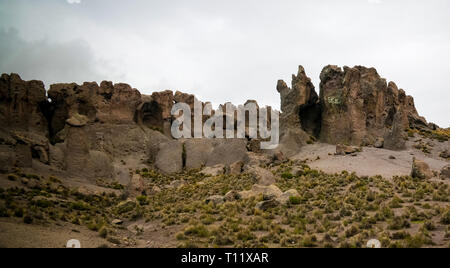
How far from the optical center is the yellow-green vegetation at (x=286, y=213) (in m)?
15.9

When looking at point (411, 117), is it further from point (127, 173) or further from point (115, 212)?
point (115, 212)

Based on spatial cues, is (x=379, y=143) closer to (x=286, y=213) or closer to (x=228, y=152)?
(x=228, y=152)

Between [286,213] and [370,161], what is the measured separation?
22.1 meters

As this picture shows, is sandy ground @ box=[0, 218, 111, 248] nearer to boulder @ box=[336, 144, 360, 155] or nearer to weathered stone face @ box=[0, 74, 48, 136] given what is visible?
boulder @ box=[336, 144, 360, 155]

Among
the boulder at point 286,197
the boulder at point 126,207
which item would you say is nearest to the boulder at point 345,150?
the boulder at point 286,197

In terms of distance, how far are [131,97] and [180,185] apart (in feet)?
80.7

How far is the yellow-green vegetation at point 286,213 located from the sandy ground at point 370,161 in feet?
10.7

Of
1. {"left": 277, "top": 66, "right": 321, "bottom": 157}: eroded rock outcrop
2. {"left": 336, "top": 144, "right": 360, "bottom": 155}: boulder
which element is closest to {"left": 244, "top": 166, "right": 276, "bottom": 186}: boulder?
{"left": 336, "top": 144, "right": 360, "bottom": 155}: boulder

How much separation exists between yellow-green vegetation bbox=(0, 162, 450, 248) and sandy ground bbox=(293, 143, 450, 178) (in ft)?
10.7

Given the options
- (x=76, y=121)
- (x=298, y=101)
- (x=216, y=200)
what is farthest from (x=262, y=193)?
(x=298, y=101)

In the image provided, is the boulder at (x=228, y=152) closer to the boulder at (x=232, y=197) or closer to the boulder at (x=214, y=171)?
the boulder at (x=214, y=171)

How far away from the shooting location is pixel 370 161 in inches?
Result: 1548

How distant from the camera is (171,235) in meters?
19.9
